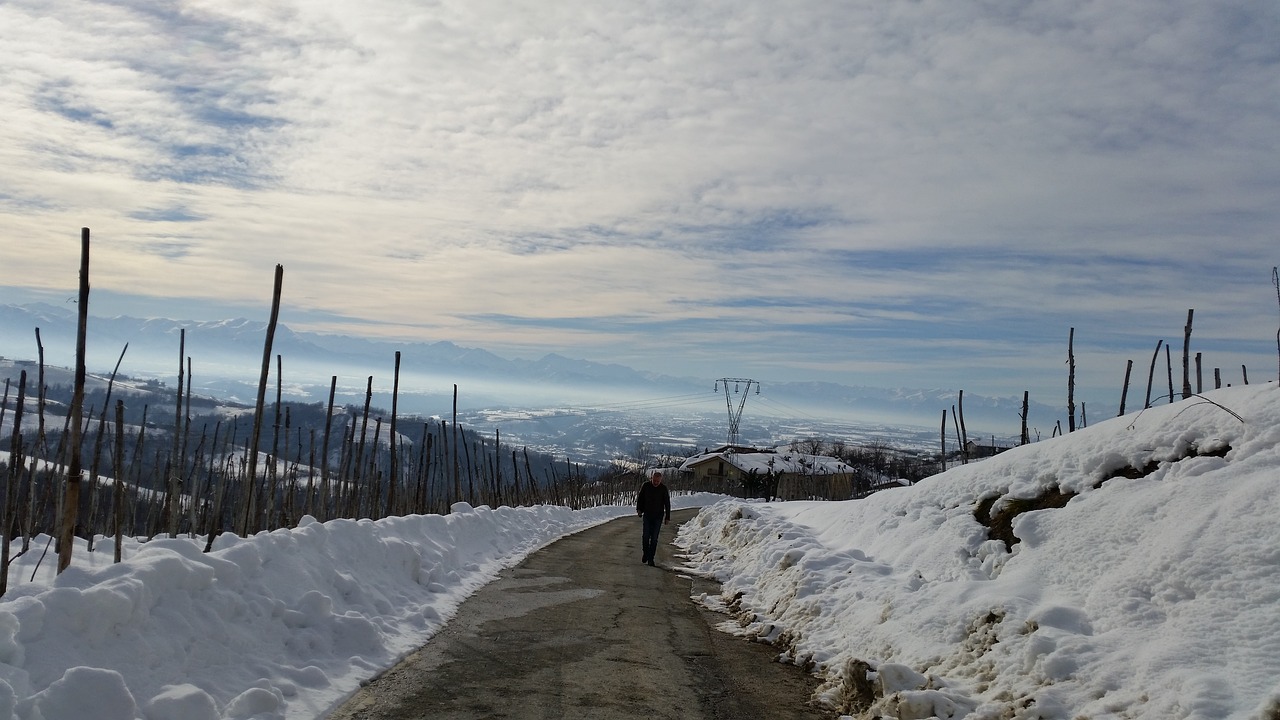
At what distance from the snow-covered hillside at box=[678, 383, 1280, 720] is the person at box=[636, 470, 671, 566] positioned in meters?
4.89

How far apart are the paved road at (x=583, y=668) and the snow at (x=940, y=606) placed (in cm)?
35

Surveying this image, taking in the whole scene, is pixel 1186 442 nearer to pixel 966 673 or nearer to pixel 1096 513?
pixel 1096 513

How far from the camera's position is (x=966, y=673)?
6086 millimetres

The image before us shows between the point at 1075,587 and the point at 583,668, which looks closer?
the point at 1075,587

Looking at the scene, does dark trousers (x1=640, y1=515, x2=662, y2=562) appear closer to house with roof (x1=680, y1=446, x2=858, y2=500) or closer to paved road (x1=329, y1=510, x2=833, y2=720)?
paved road (x1=329, y1=510, x2=833, y2=720)

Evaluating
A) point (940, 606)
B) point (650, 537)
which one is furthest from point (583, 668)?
point (650, 537)

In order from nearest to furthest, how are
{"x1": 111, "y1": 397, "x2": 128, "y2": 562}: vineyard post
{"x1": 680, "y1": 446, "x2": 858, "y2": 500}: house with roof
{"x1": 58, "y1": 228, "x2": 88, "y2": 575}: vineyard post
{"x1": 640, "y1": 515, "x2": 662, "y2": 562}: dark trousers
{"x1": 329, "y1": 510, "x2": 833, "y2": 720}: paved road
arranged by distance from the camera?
{"x1": 329, "y1": 510, "x2": 833, "y2": 720}: paved road
{"x1": 58, "y1": 228, "x2": 88, "y2": 575}: vineyard post
{"x1": 111, "y1": 397, "x2": 128, "y2": 562}: vineyard post
{"x1": 640, "y1": 515, "x2": 662, "y2": 562}: dark trousers
{"x1": 680, "y1": 446, "x2": 858, "y2": 500}: house with roof

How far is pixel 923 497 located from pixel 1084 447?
2558 millimetres

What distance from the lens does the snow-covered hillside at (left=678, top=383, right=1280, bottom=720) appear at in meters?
5.17

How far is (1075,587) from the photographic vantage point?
6754mm

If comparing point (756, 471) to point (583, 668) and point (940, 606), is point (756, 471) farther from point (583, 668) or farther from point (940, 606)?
point (583, 668)

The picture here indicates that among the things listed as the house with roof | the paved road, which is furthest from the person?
the house with roof

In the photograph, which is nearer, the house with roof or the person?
the person

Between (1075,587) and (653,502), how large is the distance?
32.8 ft
